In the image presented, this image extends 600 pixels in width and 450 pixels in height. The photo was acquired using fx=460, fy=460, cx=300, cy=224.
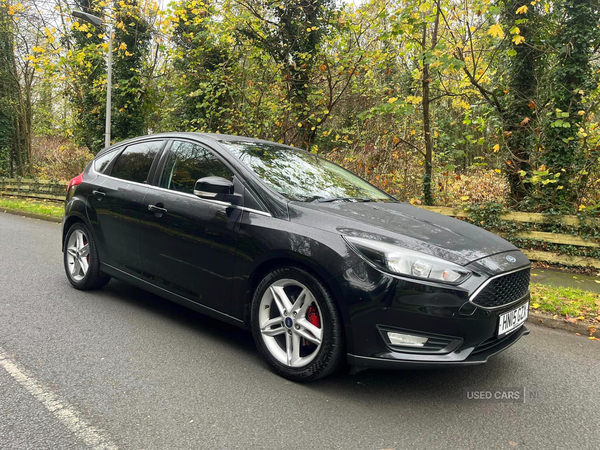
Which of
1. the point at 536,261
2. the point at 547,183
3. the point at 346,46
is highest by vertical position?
the point at 346,46

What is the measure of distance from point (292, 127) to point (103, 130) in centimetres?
970

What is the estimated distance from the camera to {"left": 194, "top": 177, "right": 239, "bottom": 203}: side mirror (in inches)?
133

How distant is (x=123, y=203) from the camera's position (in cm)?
429

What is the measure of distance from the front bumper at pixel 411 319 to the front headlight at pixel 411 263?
0.05 m

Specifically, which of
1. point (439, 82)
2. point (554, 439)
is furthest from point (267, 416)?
point (439, 82)

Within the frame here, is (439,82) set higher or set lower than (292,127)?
higher

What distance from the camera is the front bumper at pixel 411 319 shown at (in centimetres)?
268

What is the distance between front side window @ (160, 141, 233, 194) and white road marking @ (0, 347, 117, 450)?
1.74 meters

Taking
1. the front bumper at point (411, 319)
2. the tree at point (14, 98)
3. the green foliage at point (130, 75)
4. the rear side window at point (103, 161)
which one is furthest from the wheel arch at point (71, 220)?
the tree at point (14, 98)

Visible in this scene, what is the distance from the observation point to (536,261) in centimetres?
787

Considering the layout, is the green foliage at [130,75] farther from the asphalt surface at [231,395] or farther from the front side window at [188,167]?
the asphalt surface at [231,395]

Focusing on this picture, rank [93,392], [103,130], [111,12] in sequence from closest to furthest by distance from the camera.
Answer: [93,392], [111,12], [103,130]

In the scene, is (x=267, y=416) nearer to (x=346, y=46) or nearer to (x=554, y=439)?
(x=554, y=439)

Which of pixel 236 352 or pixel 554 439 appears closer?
pixel 554 439
